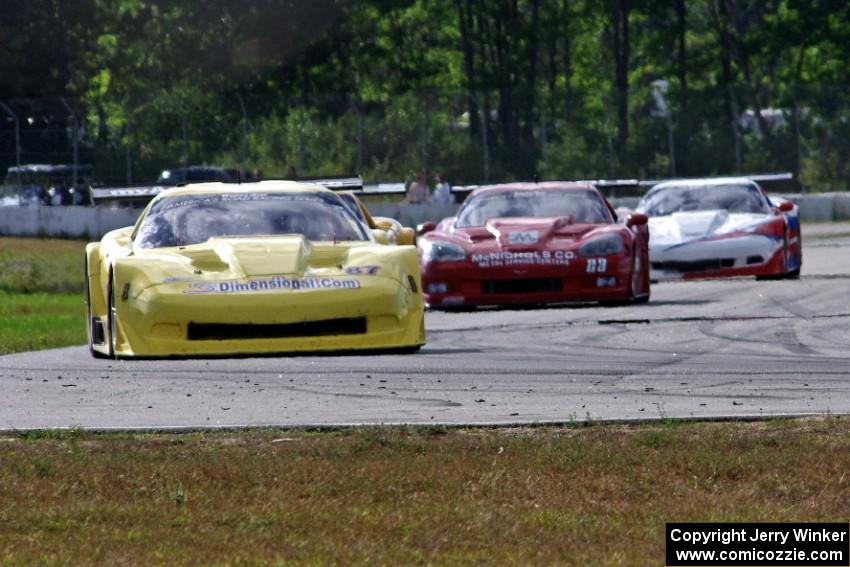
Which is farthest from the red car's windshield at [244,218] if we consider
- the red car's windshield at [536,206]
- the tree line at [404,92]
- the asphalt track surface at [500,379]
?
Answer: the tree line at [404,92]

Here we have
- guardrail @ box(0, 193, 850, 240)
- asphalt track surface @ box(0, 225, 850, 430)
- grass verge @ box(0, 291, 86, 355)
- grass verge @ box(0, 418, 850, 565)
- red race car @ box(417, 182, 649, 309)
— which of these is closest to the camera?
grass verge @ box(0, 418, 850, 565)

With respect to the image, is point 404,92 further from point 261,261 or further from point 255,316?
point 255,316

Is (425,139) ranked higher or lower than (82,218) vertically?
higher

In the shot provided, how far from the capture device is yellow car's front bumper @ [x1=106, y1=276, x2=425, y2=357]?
35.0ft

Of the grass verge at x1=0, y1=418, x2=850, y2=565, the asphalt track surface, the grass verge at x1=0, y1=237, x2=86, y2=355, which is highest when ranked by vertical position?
the grass verge at x1=0, y1=418, x2=850, y2=565

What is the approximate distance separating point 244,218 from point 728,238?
7.99m

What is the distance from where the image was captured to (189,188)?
12.4 meters

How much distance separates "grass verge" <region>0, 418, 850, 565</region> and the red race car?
7288 millimetres

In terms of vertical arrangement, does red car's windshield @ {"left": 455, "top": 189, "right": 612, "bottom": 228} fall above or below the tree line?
below

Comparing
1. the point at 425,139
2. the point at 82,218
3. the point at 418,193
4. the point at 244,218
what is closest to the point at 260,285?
the point at 244,218

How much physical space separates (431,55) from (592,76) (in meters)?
15.7

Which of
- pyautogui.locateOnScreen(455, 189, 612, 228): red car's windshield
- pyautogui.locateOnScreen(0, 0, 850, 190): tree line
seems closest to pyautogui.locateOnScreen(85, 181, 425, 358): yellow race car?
pyautogui.locateOnScreen(455, 189, 612, 228): red car's windshield

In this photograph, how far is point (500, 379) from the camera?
10508 millimetres

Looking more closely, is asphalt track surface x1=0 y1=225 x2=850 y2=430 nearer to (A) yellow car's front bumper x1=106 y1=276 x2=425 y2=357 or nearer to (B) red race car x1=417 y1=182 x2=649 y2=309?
(A) yellow car's front bumper x1=106 y1=276 x2=425 y2=357
